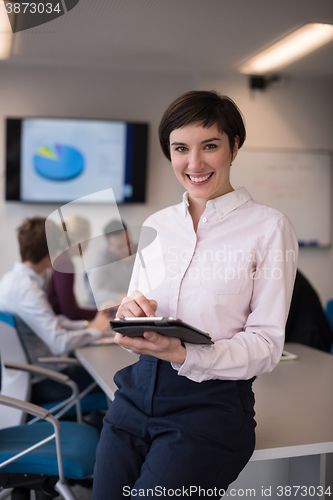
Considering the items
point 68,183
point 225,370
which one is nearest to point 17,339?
point 225,370

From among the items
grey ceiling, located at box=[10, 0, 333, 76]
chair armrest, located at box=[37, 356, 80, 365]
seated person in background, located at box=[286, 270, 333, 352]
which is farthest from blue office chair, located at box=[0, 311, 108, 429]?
grey ceiling, located at box=[10, 0, 333, 76]

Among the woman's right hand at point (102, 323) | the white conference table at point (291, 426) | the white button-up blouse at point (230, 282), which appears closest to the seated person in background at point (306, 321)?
the white conference table at point (291, 426)

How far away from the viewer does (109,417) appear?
106 centimetres

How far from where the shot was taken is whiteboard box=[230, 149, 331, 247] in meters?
4.10

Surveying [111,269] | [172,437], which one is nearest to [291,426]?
[172,437]

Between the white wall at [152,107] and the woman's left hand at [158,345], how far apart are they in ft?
9.58

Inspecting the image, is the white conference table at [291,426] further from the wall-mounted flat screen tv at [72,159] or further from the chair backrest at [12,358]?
the wall-mounted flat screen tv at [72,159]

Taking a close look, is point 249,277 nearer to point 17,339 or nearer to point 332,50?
point 17,339

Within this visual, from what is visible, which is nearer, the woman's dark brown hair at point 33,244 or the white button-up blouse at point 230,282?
the white button-up blouse at point 230,282

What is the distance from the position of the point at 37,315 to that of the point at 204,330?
138 centimetres

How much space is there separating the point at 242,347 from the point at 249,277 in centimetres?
16

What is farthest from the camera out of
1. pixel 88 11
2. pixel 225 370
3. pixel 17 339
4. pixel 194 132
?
pixel 88 11

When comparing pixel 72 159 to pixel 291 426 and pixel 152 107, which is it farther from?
pixel 291 426

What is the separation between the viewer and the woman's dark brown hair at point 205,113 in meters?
1.08
